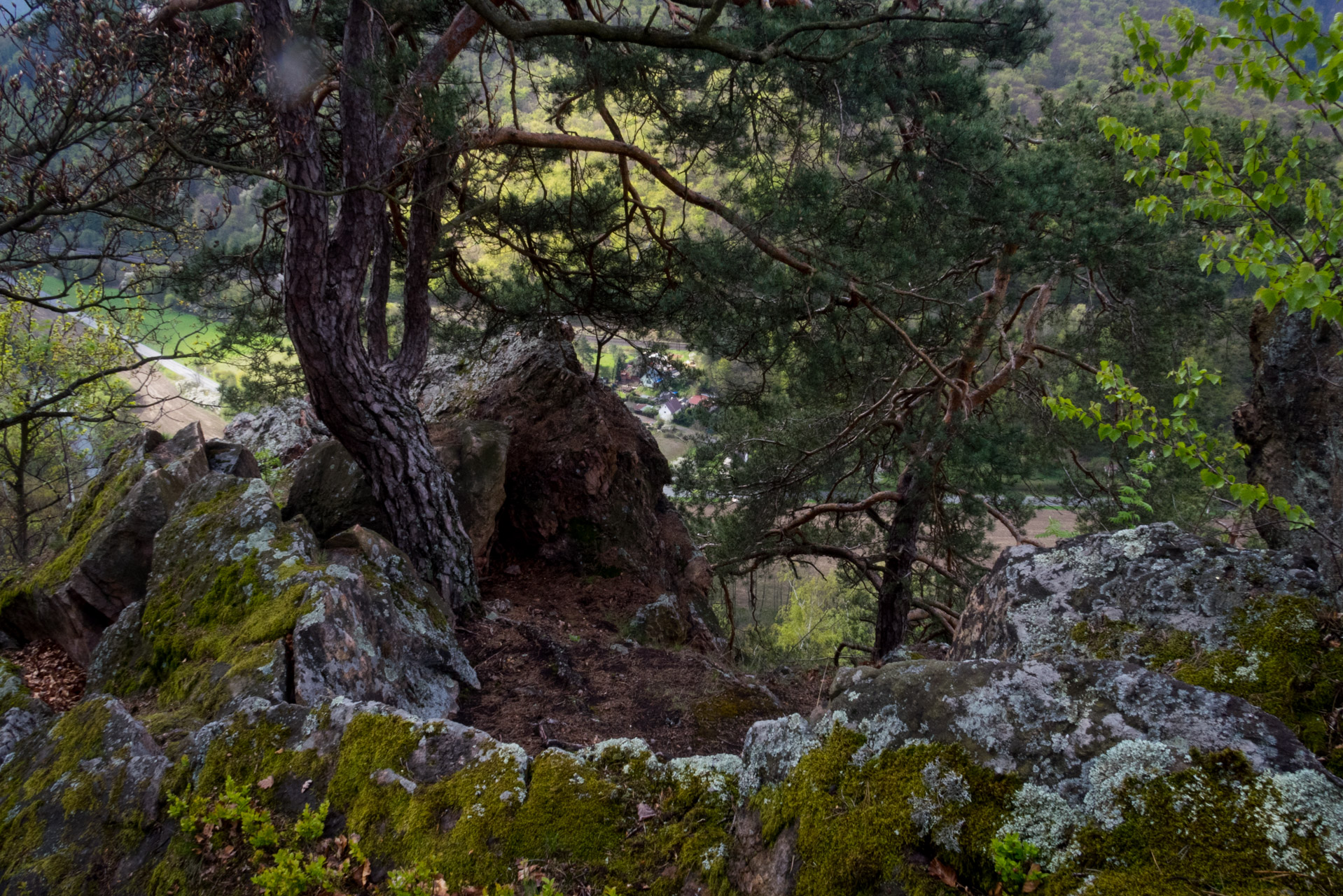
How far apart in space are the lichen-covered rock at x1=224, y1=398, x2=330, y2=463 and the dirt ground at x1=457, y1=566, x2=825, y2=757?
4796 millimetres

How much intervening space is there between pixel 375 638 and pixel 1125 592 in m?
3.82

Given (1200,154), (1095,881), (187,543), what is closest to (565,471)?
(187,543)

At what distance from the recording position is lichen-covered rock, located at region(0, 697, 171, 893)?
2646mm

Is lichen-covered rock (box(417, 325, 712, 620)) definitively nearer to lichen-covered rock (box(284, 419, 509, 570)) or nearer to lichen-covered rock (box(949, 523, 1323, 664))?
lichen-covered rock (box(284, 419, 509, 570))

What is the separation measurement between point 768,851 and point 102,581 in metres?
5.16

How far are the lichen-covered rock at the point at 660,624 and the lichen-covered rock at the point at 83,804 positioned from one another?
4.27 m

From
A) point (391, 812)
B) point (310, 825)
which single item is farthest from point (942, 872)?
point (310, 825)

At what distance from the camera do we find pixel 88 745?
3.03 meters

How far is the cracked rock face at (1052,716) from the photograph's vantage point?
1840mm

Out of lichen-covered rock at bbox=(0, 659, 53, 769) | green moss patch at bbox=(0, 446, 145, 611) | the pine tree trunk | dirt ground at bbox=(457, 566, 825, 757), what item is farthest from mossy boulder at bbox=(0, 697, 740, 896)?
the pine tree trunk

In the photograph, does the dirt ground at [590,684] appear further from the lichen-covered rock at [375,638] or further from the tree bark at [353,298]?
the tree bark at [353,298]

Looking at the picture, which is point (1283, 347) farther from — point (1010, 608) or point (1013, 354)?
point (1013, 354)

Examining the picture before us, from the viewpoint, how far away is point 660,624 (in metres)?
7.07

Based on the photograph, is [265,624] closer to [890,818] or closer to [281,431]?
[890,818]
